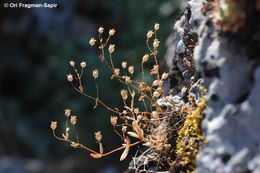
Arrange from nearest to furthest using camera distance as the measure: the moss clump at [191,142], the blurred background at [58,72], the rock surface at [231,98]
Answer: the rock surface at [231,98] → the moss clump at [191,142] → the blurred background at [58,72]

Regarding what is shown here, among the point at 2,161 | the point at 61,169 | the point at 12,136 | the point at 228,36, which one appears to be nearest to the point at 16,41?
the point at 12,136

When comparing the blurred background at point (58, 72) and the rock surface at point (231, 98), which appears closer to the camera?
the rock surface at point (231, 98)

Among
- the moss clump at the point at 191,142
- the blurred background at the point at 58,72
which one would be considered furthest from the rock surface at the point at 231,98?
the blurred background at the point at 58,72

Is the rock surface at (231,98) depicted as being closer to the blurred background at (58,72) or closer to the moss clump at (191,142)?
the moss clump at (191,142)

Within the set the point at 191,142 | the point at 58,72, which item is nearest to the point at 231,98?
the point at 191,142

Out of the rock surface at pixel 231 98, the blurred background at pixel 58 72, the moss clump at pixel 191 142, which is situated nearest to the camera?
the rock surface at pixel 231 98

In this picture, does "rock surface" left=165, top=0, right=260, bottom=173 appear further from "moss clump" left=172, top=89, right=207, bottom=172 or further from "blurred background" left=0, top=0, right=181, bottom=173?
"blurred background" left=0, top=0, right=181, bottom=173
